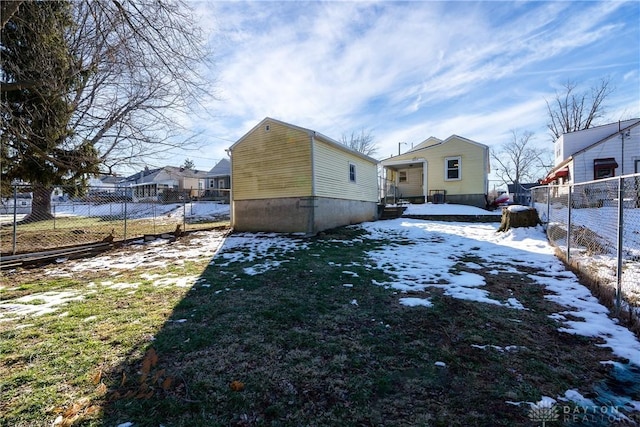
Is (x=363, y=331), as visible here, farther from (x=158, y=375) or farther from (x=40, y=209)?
(x=40, y=209)

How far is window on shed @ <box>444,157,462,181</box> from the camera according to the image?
59.5 ft

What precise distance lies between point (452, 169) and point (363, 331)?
17520 mm

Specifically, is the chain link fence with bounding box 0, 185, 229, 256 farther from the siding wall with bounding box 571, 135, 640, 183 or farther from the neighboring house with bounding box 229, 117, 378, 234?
the siding wall with bounding box 571, 135, 640, 183

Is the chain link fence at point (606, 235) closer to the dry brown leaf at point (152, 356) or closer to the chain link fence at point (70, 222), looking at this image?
the dry brown leaf at point (152, 356)

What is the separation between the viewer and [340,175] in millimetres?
13156

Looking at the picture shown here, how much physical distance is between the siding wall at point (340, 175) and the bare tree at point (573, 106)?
27043 mm

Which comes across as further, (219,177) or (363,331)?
(219,177)

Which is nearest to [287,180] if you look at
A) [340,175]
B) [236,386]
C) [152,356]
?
[340,175]

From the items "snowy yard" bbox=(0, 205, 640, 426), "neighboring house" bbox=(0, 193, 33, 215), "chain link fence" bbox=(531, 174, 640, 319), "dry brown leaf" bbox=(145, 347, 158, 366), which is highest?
"neighboring house" bbox=(0, 193, 33, 215)

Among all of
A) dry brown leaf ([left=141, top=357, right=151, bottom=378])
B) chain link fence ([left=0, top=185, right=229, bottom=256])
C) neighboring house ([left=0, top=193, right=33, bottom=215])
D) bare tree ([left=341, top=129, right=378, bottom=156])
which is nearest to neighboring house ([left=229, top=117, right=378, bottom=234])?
chain link fence ([left=0, top=185, right=229, bottom=256])

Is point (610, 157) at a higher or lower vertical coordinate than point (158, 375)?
higher

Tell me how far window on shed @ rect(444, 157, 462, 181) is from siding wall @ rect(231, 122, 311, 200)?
1114cm

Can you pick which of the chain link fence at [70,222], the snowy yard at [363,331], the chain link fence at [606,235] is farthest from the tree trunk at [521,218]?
the chain link fence at [70,222]

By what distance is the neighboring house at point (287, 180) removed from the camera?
437 inches
